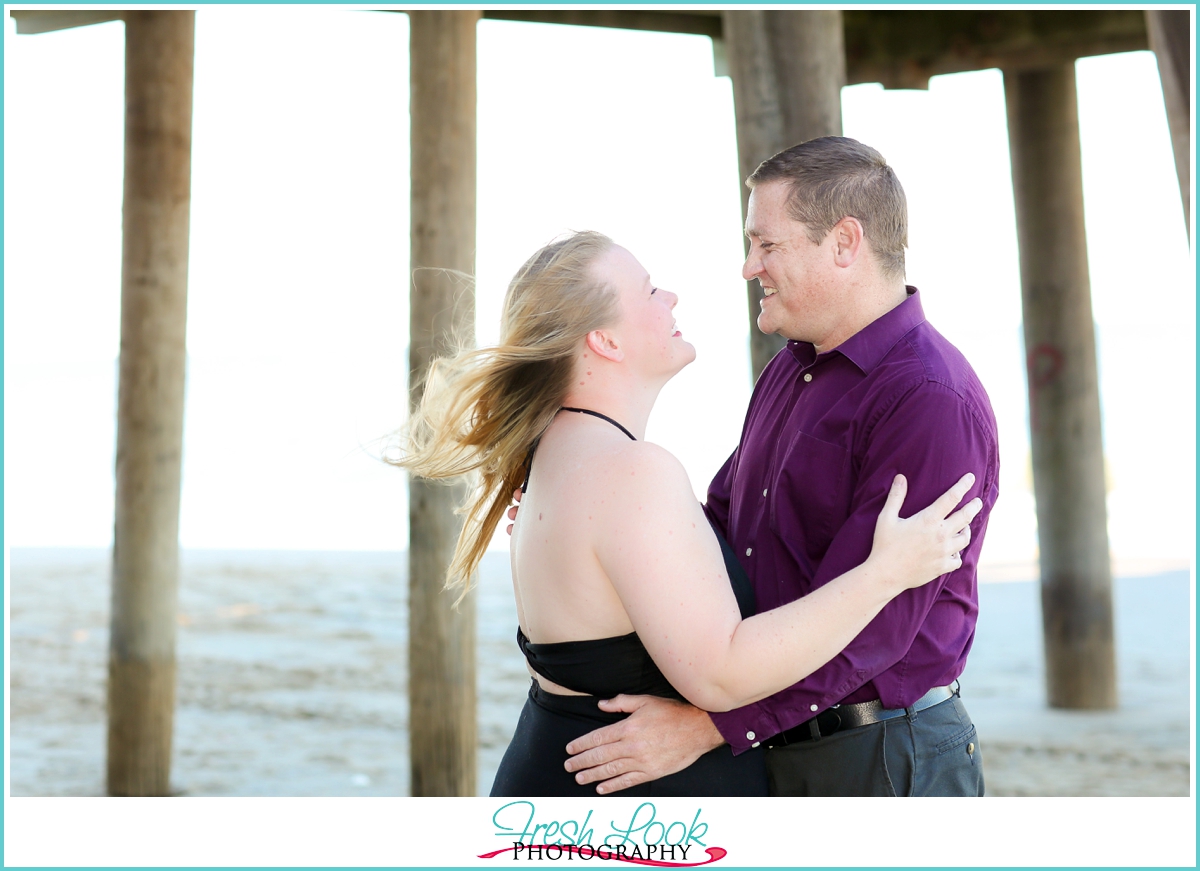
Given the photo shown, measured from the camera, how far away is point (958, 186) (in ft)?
96.2

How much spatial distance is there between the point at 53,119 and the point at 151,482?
2737 cm

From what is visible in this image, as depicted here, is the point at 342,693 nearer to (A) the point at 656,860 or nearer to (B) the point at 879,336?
(A) the point at 656,860

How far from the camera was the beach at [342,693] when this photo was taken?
573 centimetres

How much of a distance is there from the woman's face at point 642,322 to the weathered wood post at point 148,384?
3.43 metres

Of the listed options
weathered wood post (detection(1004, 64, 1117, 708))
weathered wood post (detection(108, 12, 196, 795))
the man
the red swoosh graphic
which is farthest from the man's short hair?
weathered wood post (detection(1004, 64, 1117, 708))

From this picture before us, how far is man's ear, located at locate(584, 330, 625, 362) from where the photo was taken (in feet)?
7.68

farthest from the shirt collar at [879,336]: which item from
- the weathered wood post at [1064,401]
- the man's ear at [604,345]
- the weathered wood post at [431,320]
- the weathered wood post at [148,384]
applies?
the weathered wood post at [1064,401]

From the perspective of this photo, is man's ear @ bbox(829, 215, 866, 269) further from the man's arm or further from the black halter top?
the black halter top

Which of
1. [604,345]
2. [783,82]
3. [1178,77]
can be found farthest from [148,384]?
[1178,77]

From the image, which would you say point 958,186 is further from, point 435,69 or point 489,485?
point 489,485

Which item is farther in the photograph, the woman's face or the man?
the woman's face

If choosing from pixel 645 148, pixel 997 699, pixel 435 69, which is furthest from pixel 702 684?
pixel 645 148

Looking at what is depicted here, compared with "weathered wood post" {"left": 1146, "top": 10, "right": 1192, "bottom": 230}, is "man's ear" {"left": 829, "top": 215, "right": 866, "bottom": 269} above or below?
below

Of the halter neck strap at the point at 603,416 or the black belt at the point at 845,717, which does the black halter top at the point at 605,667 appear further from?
the halter neck strap at the point at 603,416
